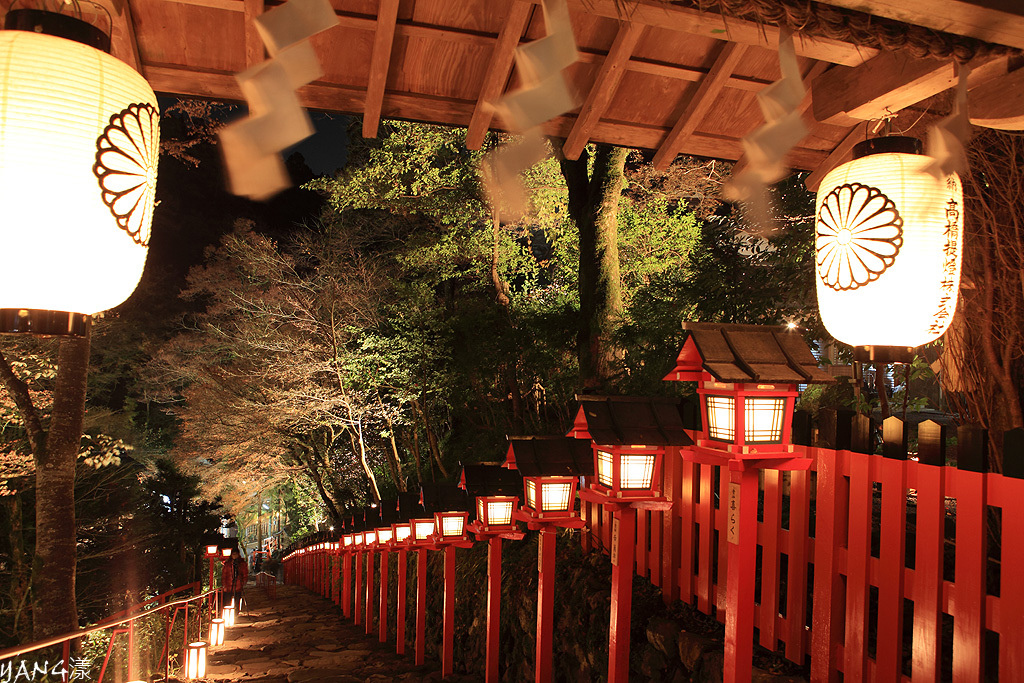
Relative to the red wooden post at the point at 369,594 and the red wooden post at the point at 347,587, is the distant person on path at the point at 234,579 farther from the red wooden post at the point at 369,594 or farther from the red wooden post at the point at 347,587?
the red wooden post at the point at 369,594

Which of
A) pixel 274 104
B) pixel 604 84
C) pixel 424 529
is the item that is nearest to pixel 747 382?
pixel 604 84

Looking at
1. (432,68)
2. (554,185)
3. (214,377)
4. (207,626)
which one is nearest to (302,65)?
(432,68)

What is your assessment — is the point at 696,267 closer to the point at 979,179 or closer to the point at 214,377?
the point at 979,179

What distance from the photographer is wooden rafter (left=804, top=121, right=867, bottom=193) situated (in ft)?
11.6

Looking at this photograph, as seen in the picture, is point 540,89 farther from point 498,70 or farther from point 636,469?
point 636,469

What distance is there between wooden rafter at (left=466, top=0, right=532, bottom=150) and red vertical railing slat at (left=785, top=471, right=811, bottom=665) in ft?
9.53

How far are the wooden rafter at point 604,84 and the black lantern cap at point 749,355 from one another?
1237mm

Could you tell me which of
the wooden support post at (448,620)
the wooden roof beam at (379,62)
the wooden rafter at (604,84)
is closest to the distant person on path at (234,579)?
the wooden support post at (448,620)

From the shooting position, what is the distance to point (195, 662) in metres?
7.96

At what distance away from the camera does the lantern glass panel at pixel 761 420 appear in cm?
336

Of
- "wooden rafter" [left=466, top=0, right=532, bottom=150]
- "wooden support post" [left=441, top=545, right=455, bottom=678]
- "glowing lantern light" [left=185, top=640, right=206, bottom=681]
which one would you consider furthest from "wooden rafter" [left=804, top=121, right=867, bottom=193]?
"glowing lantern light" [left=185, top=640, right=206, bottom=681]

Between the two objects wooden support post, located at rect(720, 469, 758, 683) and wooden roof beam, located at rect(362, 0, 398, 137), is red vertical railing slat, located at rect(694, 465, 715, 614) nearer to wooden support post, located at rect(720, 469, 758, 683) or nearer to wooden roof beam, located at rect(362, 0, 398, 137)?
wooden support post, located at rect(720, 469, 758, 683)

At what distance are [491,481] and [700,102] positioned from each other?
15.0ft

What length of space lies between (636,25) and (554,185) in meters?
10.4
